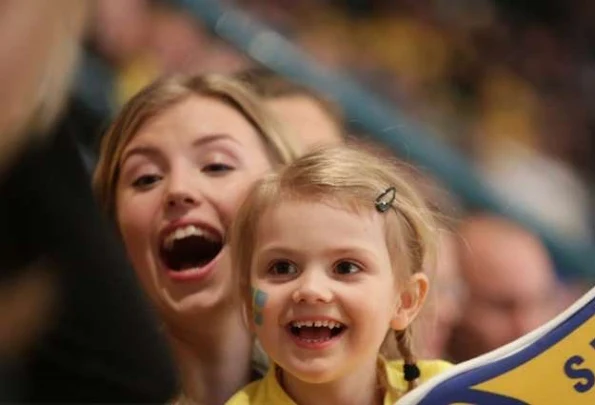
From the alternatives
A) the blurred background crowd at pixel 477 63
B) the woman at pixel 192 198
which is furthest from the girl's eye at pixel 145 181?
the blurred background crowd at pixel 477 63

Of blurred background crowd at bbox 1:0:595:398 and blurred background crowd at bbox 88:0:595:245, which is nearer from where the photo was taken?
blurred background crowd at bbox 1:0:595:398

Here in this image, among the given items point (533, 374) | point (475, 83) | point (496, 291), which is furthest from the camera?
point (475, 83)

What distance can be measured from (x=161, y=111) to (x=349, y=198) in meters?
0.10

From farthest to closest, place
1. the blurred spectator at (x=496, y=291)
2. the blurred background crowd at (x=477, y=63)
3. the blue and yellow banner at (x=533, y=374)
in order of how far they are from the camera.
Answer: the blurred background crowd at (x=477, y=63) < the blurred spectator at (x=496, y=291) < the blue and yellow banner at (x=533, y=374)

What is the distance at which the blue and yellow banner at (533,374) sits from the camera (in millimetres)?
419

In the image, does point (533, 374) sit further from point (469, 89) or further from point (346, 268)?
point (469, 89)

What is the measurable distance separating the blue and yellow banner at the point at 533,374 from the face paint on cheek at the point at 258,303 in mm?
65

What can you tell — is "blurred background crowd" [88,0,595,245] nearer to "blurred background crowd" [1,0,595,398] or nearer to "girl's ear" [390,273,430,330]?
"blurred background crowd" [1,0,595,398]

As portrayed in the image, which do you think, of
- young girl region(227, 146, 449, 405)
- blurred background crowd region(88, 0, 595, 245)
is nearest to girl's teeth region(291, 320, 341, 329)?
young girl region(227, 146, 449, 405)

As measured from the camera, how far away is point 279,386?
1.47ft

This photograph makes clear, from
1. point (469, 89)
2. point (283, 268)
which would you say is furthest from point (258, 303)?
point (469, 89)

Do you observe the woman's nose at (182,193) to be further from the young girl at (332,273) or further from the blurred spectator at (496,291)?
the blurred spectator at (496,291)

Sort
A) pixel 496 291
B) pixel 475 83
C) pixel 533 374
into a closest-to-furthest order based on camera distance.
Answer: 1. pixel 533 374
2. pixel 496 291
3. pixel 475 83

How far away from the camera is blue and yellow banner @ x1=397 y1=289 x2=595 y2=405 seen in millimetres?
419
